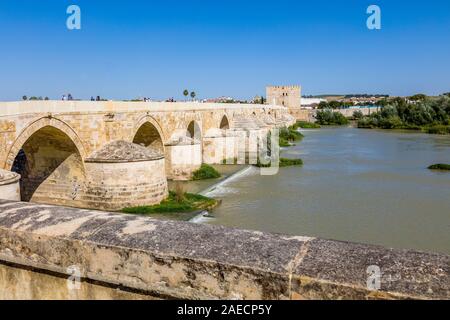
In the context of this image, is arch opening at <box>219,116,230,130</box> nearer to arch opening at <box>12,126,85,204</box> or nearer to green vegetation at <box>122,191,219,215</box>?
green vegetation at <box>122,191,219,215</box>

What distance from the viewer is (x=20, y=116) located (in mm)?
7492

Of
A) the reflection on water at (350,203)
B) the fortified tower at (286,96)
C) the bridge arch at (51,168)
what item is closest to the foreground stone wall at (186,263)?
the reflection on water at (350,203)

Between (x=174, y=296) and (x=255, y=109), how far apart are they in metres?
30.1

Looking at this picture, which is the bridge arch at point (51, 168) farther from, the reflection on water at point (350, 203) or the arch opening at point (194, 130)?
the arch opening at point (194, 130)

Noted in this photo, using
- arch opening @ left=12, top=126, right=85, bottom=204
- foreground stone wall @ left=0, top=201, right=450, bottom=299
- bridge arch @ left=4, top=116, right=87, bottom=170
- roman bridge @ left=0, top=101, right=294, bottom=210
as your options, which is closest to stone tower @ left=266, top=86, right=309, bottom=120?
roman bridge @ left=0, top=101, right=294, bottom=210

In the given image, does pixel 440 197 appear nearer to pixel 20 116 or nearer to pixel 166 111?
pixel 166 111

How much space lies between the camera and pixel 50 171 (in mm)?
9953

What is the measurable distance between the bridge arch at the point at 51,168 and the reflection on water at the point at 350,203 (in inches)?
136

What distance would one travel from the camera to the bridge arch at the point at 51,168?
9.37 meters

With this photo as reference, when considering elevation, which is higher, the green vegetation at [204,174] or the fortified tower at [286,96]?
the fortified tower at [286,96]

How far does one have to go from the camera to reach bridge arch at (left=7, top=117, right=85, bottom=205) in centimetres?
937

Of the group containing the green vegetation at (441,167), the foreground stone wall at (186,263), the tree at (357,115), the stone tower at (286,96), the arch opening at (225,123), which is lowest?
the green vegetation at (441,167)

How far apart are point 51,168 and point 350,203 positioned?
739 cm

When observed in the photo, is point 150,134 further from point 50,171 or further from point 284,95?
point 284,95
